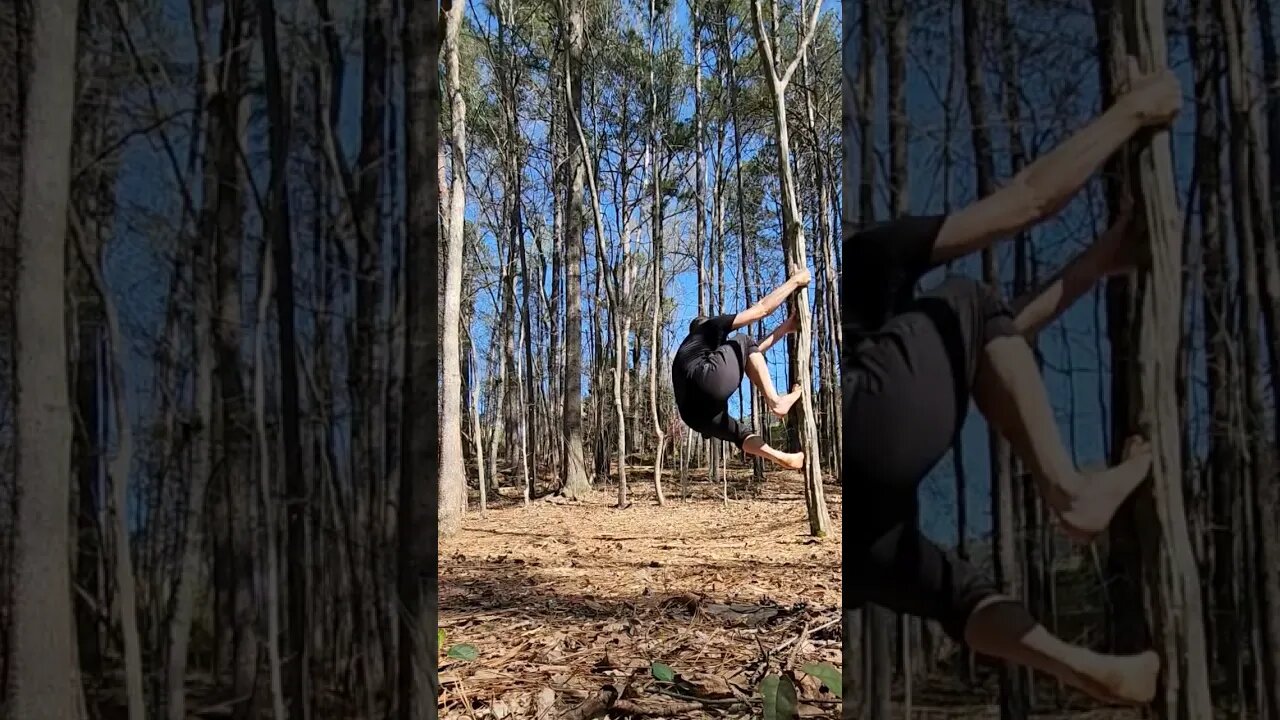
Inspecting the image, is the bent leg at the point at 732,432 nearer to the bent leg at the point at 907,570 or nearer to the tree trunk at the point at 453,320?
the bent leg at the point at 907,570

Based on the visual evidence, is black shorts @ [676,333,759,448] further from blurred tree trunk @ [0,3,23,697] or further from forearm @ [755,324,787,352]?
blurred tree trunk @ [0,3,23,697]

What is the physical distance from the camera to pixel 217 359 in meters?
1.39

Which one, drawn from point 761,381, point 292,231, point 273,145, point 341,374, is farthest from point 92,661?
point 761,381

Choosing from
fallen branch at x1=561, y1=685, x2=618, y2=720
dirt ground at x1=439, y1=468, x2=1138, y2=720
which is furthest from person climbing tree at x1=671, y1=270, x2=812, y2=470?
fallen branch at x1=561, y1=685, x2=618, y2=720

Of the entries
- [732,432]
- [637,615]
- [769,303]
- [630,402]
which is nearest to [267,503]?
[637,615]

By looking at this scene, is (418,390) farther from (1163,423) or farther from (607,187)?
(607,187)

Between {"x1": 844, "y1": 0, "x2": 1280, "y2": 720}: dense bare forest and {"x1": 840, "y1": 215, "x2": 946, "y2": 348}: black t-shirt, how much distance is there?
0.04 m

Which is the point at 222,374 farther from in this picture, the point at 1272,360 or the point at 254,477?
the point at 1272,360

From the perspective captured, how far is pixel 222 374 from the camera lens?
1.39 metres

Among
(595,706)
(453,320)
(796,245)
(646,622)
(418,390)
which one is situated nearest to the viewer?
(418,390)

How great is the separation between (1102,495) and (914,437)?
14.5 inches

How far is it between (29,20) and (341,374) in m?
0.88

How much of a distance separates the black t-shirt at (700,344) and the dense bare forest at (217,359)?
268 cm

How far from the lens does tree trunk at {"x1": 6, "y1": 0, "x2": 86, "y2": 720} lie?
1335 millimetres
